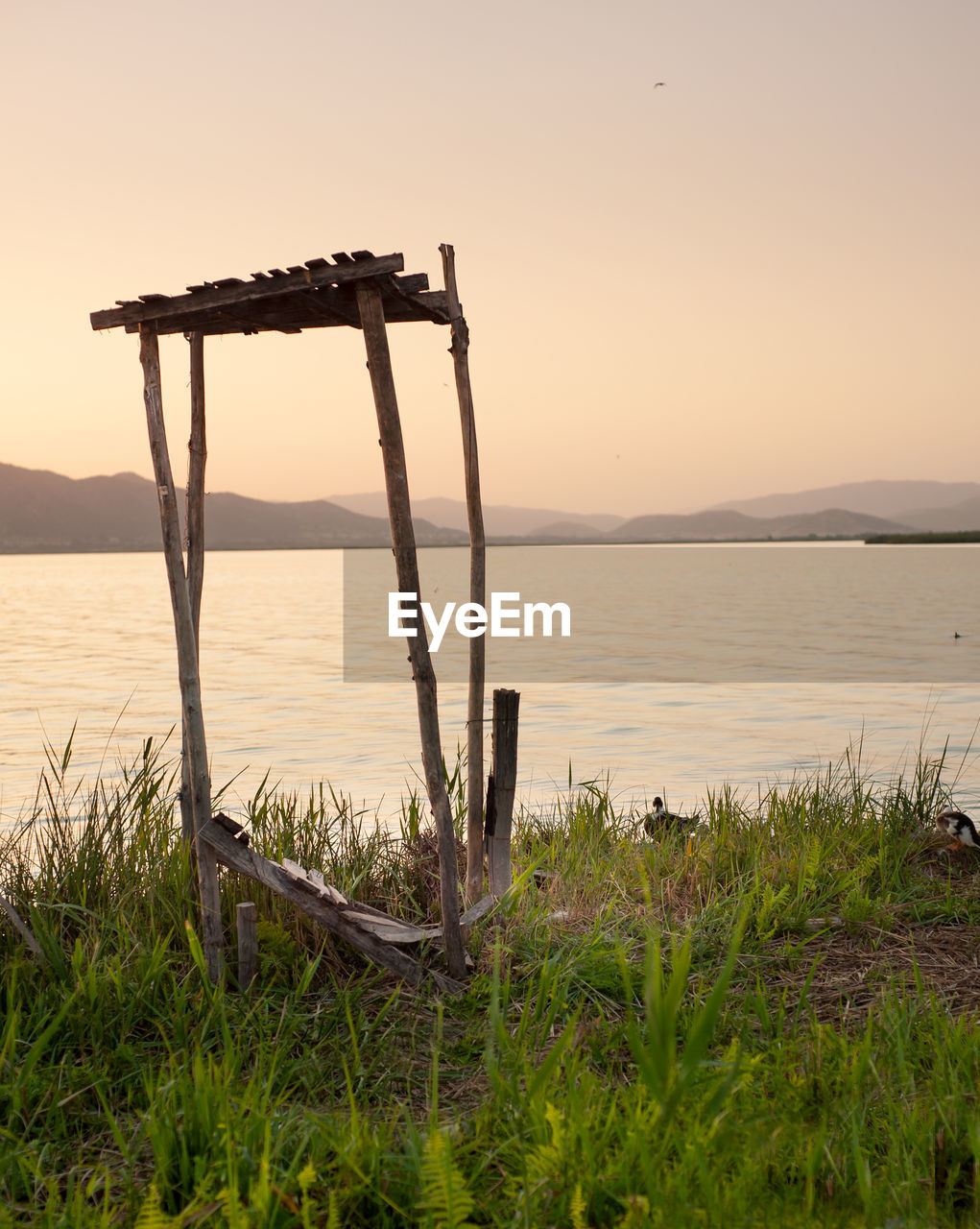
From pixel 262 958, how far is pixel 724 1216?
8.61 feet

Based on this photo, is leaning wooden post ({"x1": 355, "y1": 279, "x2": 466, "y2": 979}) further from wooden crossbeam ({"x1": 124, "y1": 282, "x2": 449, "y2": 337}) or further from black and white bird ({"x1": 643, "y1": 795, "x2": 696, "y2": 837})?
black and white bird ({"x1": 643, "y1": 795, "x2": 696, "y2": 837})

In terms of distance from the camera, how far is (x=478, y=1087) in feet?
12.9

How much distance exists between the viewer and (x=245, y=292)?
4.73 m

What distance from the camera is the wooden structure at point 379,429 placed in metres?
4.67

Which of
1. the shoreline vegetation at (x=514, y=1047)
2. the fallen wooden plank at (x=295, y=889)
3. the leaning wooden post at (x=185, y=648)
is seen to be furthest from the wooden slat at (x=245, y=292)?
the fallen wooden plank at (x=295, y=889)

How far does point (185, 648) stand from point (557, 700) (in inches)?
693

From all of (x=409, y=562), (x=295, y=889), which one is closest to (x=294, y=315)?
(x=409, y=562)

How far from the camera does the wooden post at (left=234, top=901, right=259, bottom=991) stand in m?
4.52

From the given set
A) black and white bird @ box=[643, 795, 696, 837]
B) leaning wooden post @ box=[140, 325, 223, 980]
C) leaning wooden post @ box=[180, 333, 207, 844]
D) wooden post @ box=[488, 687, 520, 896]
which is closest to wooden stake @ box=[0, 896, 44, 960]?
leaning wooden post @ box=[140, 325, 223, 980]

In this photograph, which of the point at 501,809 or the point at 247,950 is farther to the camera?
the point at 501,809

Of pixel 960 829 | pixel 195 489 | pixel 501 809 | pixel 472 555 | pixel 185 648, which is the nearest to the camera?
pixel 185 648

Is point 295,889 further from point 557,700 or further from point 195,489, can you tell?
point 557,700

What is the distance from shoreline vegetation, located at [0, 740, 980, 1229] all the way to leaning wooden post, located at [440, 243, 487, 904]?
1.07 ft

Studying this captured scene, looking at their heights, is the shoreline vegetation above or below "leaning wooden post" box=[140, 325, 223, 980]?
below
